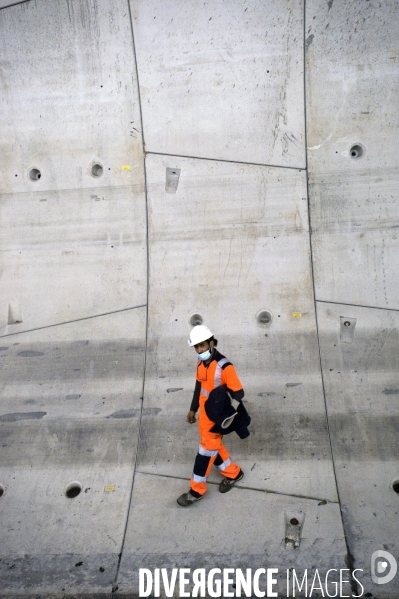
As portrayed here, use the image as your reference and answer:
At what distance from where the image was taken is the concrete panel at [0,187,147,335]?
4828mm

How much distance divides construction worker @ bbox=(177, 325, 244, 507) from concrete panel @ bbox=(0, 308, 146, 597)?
67 cm

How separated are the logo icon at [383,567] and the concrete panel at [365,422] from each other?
0.03 metres

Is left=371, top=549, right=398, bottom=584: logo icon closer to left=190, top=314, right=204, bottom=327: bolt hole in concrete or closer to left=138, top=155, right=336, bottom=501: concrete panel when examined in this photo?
left=138, top=155, right=336, bottom=501: concrete panel

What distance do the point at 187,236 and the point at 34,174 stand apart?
6.49 ft

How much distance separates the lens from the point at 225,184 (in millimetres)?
4871

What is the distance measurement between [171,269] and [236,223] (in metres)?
0.86

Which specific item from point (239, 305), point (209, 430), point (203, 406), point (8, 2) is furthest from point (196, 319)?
point (8, 2)

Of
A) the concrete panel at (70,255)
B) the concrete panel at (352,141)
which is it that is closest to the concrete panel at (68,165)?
the concrete panel at (70,255)

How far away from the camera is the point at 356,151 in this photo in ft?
15.7

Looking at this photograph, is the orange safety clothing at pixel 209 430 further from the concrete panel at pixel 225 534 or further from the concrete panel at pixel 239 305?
the concrete panel at pixel 239 305

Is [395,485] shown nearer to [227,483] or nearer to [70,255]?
[227,483]

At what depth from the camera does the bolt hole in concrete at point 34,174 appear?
5172 mm

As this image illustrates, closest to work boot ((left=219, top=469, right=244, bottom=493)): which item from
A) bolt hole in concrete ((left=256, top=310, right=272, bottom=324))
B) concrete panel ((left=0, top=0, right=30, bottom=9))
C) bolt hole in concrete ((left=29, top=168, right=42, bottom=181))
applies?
bolt hole in concrete ((left=256, top=310, right=272, bottom=324))

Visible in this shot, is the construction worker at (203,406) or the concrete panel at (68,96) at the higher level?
the concrete panel at (68,96)
